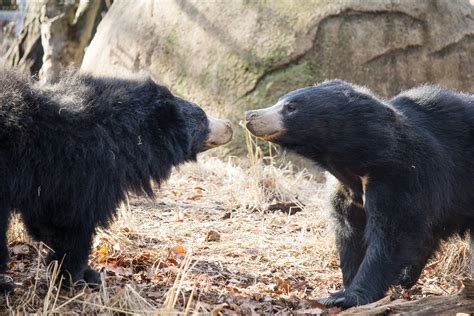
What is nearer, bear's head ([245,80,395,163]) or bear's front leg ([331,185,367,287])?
bear's head ([245,80,395,163])

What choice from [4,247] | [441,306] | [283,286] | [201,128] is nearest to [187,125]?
[201,128]

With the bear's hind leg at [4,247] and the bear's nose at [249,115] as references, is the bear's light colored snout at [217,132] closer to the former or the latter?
the bear's nose at [249,115]

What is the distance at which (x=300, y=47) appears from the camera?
8492mm

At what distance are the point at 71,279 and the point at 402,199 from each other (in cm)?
198

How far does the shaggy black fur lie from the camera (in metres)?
4.17

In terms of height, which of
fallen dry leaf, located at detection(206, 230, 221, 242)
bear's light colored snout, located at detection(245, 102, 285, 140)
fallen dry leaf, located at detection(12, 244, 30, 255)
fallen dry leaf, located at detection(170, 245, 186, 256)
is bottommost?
fallen dry leaf, located at detection(206, 230, 221, 242)

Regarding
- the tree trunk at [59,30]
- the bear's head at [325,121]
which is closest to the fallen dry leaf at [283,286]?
the bear's head at [325,121]

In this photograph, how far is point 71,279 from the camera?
454 cm

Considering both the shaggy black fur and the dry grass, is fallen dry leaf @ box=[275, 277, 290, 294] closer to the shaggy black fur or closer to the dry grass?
the dry grass

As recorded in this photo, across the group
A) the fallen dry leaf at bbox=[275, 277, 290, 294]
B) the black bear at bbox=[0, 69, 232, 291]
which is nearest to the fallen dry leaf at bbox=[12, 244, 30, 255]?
the black bear at bbox=[0, 69, 232, 291]

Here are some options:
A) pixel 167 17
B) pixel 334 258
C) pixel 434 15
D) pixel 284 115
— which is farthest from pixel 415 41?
pixel 284 115

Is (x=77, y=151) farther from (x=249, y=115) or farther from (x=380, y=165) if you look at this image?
(x=380, y=165)

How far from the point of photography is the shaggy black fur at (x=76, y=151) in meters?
4.17

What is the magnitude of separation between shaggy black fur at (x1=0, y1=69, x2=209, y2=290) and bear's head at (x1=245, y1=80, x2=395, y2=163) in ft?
1.99
